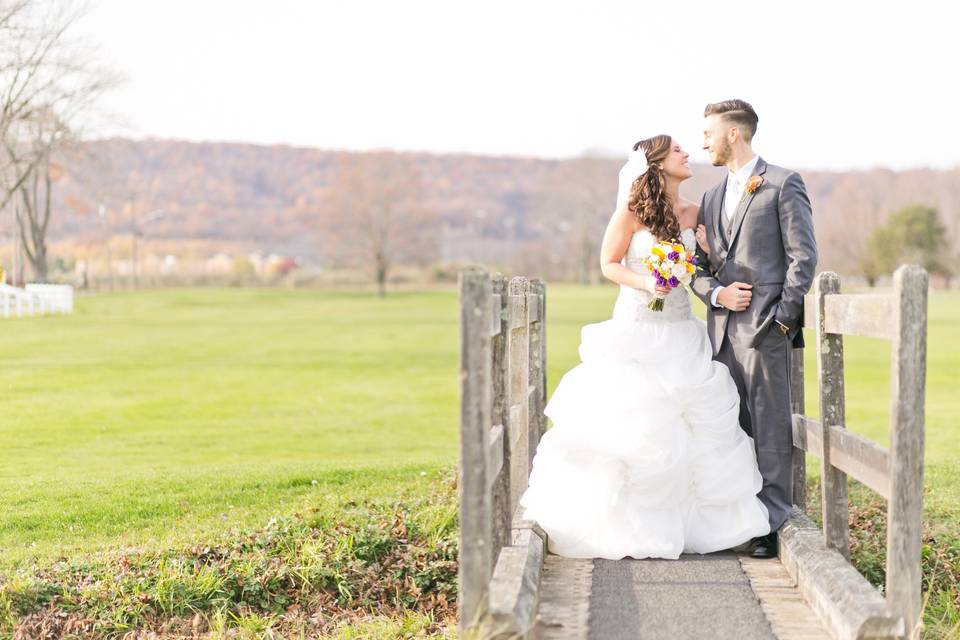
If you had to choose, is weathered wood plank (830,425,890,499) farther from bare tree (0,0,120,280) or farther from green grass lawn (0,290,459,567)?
bare tree (0,0,120,280)

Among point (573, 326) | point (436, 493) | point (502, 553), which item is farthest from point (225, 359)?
point (502, 553)

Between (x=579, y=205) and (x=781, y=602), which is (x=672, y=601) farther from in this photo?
(x=579, y=205)

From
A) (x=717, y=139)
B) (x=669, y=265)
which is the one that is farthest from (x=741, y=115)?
(x=669, y=265)

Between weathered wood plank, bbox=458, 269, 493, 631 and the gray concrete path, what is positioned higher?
weathered wood plank, bbox=458, 269, 493, 631

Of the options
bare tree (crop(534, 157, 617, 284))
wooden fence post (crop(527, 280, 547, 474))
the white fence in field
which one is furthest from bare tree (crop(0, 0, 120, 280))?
bare tree (crop(534, 157, 617, 284))

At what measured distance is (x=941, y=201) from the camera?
141 m

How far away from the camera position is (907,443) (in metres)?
4.51

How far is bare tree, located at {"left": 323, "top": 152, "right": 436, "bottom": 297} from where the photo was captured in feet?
290

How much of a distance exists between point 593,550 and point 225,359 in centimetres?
2175

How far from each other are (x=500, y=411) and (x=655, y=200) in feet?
6.26

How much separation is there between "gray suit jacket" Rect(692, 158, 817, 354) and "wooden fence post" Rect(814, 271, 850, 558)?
0.33 metres

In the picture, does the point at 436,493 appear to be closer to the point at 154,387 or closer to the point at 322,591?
the point at 322,591

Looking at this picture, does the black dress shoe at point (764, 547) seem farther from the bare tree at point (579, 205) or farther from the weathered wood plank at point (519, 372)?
the bare tree at point (579, 205)

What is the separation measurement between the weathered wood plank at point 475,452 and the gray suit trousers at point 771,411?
2.47m
